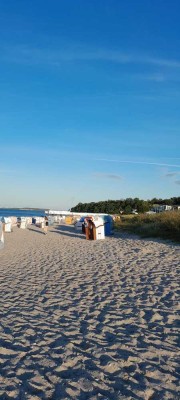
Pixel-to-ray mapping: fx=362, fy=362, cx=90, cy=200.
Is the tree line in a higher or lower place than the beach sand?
higher

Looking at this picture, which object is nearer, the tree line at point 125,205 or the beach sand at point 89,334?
the beach sand at point 89,334

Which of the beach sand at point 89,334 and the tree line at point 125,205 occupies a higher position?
the tree line at point 125,205

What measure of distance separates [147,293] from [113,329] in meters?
2.26

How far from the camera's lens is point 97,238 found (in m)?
19.4

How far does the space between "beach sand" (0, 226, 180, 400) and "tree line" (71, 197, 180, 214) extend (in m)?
59.8

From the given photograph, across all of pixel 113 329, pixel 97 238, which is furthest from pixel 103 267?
pixel 97 238

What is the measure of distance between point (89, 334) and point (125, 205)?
69818 millimetres

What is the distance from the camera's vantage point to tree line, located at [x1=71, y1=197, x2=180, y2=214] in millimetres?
69438

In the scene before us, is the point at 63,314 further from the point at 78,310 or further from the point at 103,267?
the point at 103,267

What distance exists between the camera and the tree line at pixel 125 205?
69438 mm

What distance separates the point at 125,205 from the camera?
74.2m

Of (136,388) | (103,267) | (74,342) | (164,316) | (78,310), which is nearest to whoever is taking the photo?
(136,388)

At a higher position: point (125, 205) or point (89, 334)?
point (125, 205)

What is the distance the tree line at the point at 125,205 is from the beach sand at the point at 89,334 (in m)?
59.8
